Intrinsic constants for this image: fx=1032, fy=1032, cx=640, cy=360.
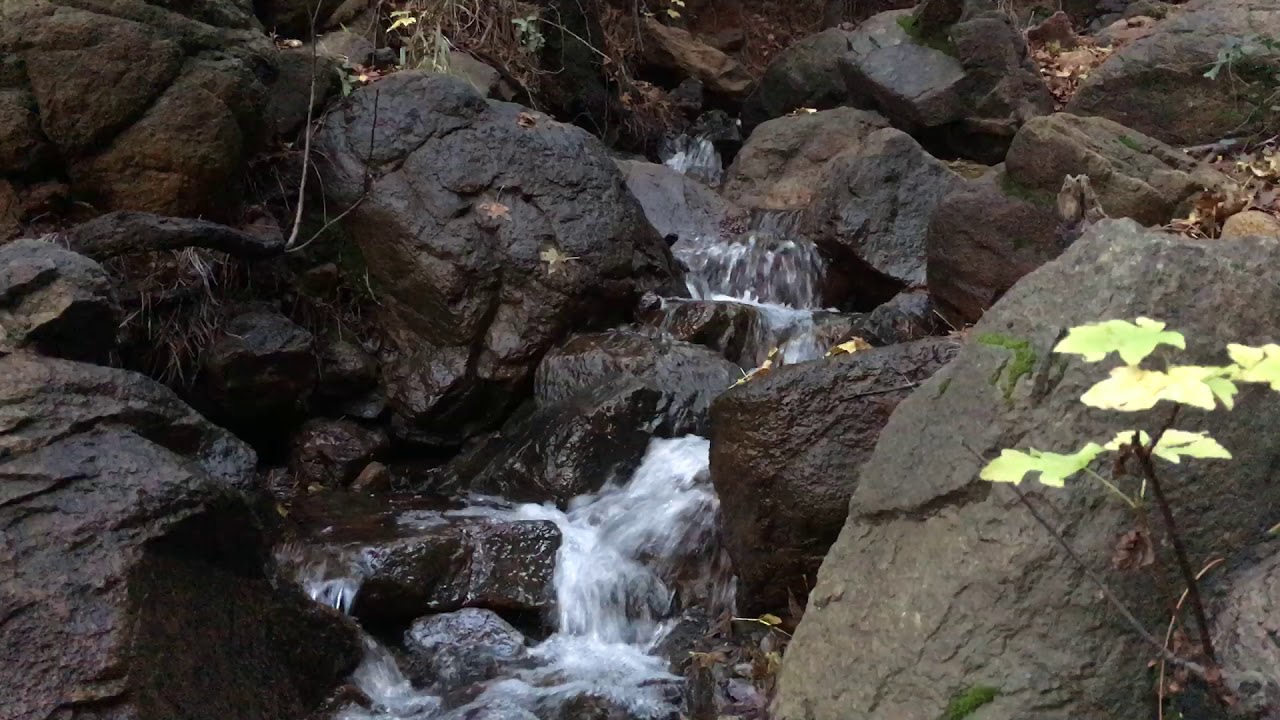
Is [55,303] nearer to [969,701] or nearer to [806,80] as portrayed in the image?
[969,701]

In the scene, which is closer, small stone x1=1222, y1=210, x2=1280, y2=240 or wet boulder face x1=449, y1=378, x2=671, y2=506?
small stone x1=1222, y1=210, x2=1280, y2=240

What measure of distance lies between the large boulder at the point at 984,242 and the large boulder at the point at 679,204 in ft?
9.39

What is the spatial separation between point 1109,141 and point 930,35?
4.67m

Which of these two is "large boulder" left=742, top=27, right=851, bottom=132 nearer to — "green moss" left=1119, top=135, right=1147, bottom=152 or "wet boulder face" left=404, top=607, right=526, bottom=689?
"green moss" left=1119, top=135, right=1147, bottom=152

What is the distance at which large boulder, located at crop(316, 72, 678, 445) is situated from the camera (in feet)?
20.7

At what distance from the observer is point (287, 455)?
239 inches

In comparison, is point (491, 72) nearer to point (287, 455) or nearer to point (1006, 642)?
point (287, 455)

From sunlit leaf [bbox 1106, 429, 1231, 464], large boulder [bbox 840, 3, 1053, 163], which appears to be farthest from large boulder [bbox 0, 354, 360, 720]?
large boulder [bbox 840, 3, 1053, 163]

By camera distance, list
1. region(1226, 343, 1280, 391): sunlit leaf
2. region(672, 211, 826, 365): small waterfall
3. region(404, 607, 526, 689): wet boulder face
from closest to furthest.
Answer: region(1226, 343, 1280, 391): sunlit leaf < region(404, 607, 526, 689): wet boulder face < region(672, 211, 826, 365): small waterfall

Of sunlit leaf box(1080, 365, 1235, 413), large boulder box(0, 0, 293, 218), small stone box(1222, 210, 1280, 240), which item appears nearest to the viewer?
sunlit leaf box(1080, 365, 1235, 413)

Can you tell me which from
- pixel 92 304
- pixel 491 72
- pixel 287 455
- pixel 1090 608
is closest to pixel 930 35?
pixel 491 72

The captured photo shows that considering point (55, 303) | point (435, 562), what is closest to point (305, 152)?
point (55, 303)

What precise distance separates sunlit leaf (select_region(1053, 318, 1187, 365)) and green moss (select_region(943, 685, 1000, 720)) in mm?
1069

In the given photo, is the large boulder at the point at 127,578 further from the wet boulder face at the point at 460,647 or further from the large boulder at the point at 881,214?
the large boulder at the point at 881,214
